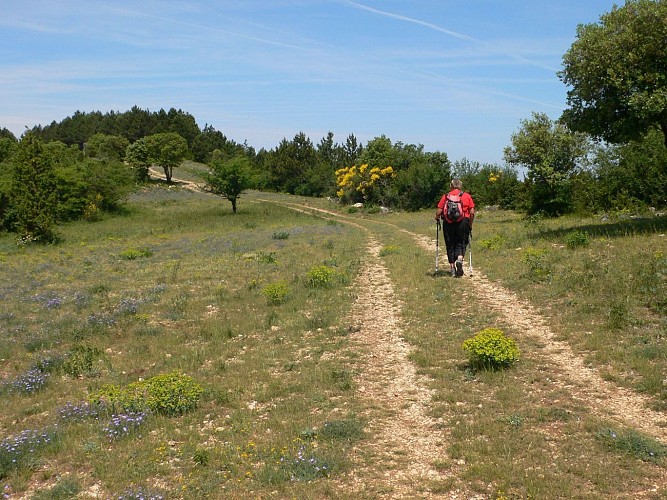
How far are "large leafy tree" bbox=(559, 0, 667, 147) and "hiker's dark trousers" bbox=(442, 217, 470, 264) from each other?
9.08 m

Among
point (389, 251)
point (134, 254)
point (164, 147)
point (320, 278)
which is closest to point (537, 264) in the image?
point (320, 278)

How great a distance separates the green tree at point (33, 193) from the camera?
42156 mm

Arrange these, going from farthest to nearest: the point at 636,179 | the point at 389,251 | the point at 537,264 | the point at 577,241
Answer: the point at 636,179
the point at 389,251
the point at 577,241
the point at 537,264

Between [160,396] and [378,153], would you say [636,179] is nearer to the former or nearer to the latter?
[160,396]

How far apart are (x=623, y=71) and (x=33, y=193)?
142 feet

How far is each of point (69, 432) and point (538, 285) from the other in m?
11.5

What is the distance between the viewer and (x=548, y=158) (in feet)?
121

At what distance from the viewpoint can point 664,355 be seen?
27.5ft

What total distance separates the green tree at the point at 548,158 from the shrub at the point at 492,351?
2992cm

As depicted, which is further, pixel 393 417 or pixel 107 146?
pixel 107 146

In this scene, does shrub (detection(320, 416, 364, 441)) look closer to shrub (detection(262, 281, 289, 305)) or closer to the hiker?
shrub (detection(262, 281, 289, 305))

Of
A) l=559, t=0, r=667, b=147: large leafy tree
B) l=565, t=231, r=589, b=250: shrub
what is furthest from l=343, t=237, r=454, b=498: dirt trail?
l=559, t=0, r=667, b=147: large leafy tree

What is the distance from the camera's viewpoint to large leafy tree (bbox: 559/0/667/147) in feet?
A: 62.2

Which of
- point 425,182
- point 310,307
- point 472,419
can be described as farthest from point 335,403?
point 425,182
